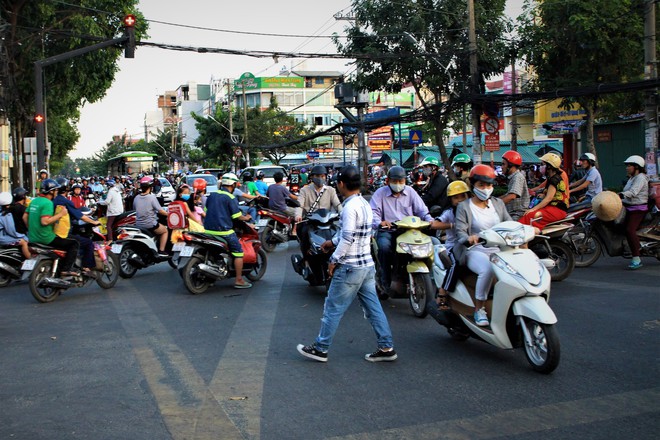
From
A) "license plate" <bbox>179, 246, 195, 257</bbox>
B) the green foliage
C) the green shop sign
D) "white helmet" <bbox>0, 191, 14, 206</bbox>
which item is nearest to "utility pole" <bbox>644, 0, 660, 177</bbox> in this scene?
"license plate" <bbox>179, 246, 195, 257</bbox>

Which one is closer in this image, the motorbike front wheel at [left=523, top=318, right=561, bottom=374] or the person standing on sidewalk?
the motorbike front wheel at [left=523, top=318, right=561, bottom=374]

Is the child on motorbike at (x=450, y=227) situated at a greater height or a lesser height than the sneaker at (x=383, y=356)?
greater

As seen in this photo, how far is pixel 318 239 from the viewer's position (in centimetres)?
988

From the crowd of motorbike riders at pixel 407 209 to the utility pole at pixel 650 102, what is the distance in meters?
2.63

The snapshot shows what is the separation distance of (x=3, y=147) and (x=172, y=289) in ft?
65.6

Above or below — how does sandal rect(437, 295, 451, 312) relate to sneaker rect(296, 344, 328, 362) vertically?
above

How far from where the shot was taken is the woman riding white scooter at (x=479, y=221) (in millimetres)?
6219

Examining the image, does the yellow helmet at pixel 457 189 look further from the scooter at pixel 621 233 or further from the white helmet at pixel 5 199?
the white helmet at pixel 5 199

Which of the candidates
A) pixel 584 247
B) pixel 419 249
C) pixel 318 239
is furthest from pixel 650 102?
pixel 419 249

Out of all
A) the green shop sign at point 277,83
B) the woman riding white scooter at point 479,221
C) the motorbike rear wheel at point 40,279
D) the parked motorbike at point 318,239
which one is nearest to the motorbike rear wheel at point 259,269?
the parked motorbike at point 318,239

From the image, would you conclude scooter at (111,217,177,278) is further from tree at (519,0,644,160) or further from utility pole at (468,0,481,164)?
tree at (519,0,644,160)

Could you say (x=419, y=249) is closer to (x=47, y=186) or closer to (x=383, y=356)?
(x=383, y=356)

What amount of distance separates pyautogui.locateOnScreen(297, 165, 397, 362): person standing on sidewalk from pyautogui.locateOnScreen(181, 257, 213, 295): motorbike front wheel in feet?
14.9

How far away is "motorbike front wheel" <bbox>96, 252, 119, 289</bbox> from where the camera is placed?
11320mm
